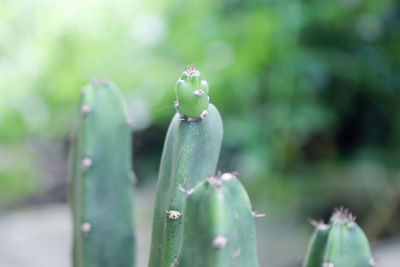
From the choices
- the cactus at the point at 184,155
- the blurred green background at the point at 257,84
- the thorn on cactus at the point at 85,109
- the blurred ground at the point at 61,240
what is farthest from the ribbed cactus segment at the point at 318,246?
the blurred green background at the point at 257,84

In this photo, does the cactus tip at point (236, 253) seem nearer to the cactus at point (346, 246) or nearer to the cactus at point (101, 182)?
the cactus at point (346, 246)

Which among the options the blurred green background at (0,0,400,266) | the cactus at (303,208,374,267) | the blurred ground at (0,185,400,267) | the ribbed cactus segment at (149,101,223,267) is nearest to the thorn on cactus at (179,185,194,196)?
the ribbed cactus segment at (149,101,223,267)

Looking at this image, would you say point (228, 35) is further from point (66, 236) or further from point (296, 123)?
point (66, 236)

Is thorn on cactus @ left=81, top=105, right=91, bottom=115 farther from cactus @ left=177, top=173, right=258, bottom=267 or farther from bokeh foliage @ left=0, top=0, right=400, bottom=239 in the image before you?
bokeh foliage @ left=0, top=0, right=400, bottom=239

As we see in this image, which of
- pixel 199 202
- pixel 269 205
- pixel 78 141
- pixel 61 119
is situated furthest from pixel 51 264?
pixel 199 202

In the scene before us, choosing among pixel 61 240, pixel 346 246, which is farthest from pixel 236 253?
pixel 61 240

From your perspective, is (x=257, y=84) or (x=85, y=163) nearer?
(x=85, y=163)

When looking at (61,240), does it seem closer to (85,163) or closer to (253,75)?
(253,75)
